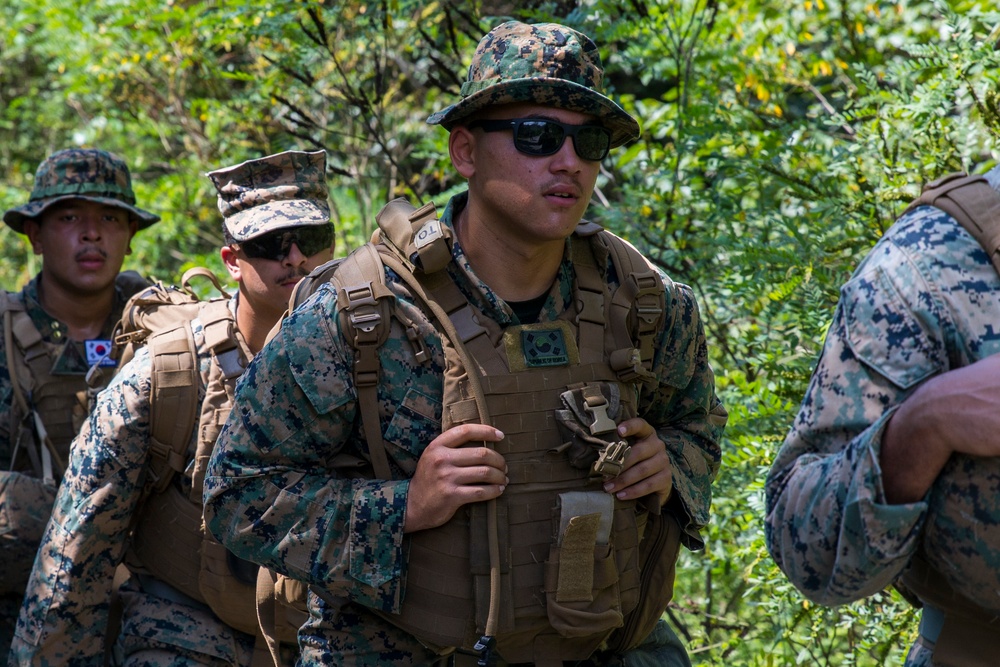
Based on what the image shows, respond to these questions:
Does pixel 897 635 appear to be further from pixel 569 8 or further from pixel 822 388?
pixel 569 8

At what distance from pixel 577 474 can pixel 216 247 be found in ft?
23.1

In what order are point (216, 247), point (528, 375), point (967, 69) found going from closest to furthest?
1. point (528, 375)
2. point (967, 69)
3. point (216, 247)

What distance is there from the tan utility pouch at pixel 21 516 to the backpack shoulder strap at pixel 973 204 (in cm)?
353

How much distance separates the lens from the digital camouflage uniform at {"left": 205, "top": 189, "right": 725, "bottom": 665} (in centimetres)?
273

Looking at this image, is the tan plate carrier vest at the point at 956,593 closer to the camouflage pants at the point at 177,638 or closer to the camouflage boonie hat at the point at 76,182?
the camouflage pants at the point at 177,638

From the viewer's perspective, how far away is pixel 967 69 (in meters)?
4.50

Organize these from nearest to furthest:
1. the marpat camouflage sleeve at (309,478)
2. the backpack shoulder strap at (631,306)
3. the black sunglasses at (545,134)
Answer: the marpat camouflage sleeve at (309,478)
the black sunglasses at (545,134)
the backpack shoulder strap at (631,306)

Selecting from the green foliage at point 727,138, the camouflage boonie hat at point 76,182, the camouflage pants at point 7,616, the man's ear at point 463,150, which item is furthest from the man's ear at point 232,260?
the green foliage at point 727,138

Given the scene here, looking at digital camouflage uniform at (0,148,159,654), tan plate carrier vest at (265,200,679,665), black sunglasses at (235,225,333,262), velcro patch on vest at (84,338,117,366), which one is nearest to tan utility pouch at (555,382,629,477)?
tan plate carrier vest at (265,200,679,665)

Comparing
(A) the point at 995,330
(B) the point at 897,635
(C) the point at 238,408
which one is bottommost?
(B) the point at 897,635

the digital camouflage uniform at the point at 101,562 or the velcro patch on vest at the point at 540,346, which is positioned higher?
the velcro patch on vest at the point at 540,346

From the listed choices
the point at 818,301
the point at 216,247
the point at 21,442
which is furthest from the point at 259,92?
the point at 818,301

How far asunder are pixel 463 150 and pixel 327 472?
0.88 meters

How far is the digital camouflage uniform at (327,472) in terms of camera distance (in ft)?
8.95
